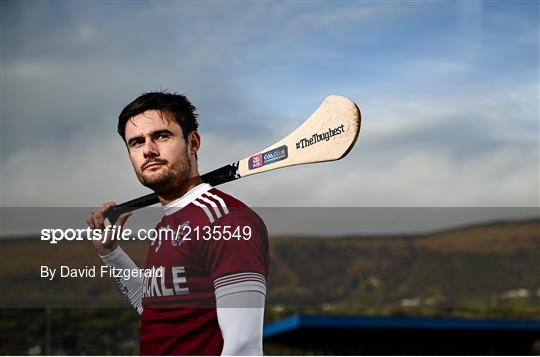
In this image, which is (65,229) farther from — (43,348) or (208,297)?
(43,348)

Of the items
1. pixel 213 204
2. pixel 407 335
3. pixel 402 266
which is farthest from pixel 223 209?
pixel 407 335

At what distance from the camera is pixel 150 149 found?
23.7ft

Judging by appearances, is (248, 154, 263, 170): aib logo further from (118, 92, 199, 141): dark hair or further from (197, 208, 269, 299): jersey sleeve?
(197, 208, 269, 299): jersey sleeve

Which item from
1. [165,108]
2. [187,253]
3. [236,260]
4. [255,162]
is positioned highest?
[165,108]

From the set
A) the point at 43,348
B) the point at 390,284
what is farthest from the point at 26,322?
the point at 390,284

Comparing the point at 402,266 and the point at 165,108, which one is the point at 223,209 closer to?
the point at 165,108

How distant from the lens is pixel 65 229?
8172mm

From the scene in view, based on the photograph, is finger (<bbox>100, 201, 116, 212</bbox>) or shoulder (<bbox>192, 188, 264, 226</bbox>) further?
finger (<bbox>100, 201, 116, 212</bbox>)

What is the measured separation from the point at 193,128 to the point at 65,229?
1721 millimetres

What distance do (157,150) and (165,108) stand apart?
382mm

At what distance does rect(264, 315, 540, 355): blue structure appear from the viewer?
62.8 feet

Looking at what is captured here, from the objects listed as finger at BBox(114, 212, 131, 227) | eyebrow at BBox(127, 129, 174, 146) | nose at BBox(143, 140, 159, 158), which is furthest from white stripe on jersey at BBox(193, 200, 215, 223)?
finger at BBox(114, 212, 131, 227)

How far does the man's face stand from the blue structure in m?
12.1

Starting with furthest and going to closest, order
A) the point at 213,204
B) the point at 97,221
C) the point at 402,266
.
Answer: the point at 402,266 < the point at 97,221 < the point at 213,204
